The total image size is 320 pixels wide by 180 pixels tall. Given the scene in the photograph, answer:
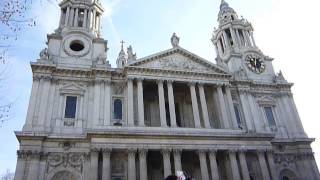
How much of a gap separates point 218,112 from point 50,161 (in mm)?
15619

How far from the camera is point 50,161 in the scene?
24328mm

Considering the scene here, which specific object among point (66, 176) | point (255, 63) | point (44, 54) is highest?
point (255, 63)

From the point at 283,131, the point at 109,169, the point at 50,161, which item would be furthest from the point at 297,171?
the point at 50,161

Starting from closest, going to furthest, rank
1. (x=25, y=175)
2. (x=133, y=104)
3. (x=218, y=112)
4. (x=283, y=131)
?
(x=25, y=175) → (x=133, y=104) → (x=218, y=112) → (x=283, y=131)

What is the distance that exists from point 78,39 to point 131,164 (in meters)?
15.1

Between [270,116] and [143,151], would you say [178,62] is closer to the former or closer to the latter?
Answer: [143,151]

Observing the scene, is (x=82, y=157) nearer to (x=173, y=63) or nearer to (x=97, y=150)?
(x=97, y=150)

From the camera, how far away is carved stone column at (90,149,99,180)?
22.8 m

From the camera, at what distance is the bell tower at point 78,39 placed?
30.1 m

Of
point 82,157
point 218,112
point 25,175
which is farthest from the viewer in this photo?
point 218,112

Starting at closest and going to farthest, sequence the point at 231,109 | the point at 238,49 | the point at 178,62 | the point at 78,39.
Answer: the point at 231,109 → the point at 178,62 → the point at 78,39 → the point at 238,49

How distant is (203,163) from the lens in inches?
974

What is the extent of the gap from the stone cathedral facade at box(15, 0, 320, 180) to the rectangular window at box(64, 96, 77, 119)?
8cm

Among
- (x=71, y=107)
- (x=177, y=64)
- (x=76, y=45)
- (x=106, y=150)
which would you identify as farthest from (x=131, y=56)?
(x=106, y=150)
